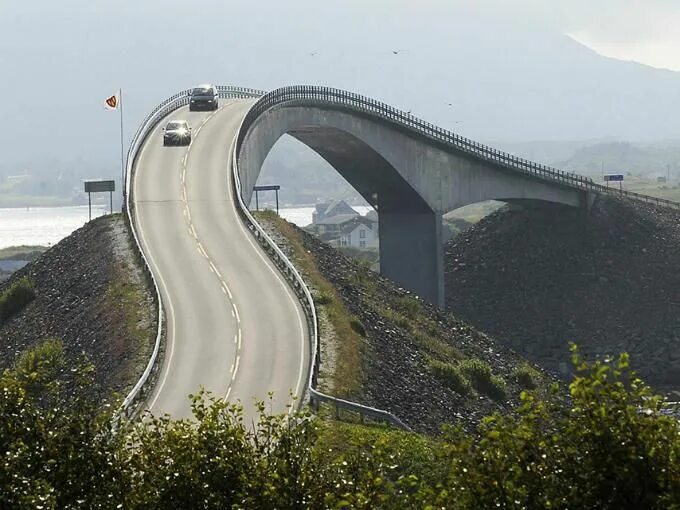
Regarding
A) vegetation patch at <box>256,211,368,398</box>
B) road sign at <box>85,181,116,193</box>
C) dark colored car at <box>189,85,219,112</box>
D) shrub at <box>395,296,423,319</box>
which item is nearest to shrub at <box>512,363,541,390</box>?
shrub at <box>395,296,423,319</box>

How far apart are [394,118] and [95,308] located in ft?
153

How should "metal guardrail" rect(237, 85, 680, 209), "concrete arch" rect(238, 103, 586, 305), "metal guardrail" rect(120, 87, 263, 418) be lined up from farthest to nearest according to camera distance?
"concrete arch" rect(238, 103, 586, 305)
"metal guardrail" rect(237, 85, 680, 209)
"metal guardrail" rect(120, 87, 263, 418)

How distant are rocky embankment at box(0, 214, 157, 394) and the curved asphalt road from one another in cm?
115

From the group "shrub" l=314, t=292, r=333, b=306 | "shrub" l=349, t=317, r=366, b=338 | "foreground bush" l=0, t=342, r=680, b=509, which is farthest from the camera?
"shrub" l=314, t=292, r=333, b=306

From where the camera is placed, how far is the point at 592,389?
21188 mm

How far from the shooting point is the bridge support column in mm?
104188

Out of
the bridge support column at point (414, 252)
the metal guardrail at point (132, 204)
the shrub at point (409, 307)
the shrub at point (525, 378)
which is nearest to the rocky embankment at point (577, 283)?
the bridge support column at point (414, 252)

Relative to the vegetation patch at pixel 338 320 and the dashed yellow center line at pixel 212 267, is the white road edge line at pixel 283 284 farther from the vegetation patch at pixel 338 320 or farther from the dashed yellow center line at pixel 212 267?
the dashed yellow center line at pixel 212 267

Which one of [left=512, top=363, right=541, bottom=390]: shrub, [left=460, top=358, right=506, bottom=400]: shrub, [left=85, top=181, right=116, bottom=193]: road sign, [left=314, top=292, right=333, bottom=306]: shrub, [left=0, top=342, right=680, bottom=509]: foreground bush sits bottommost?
[left=512, top=363, right=541, bottom=390]: shrub

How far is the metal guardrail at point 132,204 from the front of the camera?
1757 inches

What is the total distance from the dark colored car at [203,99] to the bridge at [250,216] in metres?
1.39

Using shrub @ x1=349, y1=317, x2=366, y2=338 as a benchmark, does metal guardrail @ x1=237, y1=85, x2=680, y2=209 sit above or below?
above

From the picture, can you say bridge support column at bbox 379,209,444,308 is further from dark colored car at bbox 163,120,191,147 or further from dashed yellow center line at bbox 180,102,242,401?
dark colored car at bbox 163,120,191,147

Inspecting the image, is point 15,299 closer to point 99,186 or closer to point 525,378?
point 99,186
